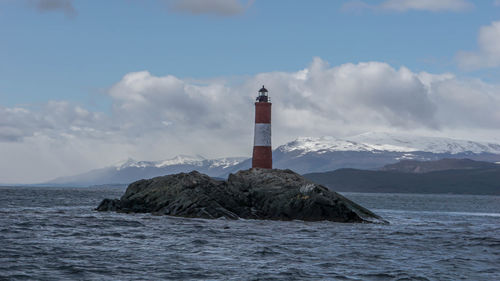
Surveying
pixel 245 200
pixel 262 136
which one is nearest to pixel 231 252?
pixel 245 200

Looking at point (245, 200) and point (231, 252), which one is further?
point (245, 200)

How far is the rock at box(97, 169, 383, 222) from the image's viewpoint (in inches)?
2188

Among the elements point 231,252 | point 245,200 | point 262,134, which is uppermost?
point 262,134

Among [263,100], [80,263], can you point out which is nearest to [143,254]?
[80,263]

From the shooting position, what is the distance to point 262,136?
72438 mm

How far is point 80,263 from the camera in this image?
1040 inches

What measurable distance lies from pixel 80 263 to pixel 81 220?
23383 millimetres

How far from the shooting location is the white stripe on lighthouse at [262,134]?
72.5 m

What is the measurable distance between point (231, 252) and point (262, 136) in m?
41.5

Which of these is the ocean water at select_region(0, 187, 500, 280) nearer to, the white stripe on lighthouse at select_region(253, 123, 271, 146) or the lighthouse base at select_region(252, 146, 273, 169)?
the lighthouse base at select_region(252, 146, 273, 169)

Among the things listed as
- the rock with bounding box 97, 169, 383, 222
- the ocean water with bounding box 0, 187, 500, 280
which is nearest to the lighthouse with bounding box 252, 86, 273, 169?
the rock with bounding box 97, 169, 383, 222

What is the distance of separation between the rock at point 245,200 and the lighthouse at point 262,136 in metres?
10.7

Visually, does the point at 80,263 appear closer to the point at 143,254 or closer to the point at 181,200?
the point at 143,254

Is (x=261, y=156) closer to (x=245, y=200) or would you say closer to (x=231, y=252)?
(x=245, y=200)
